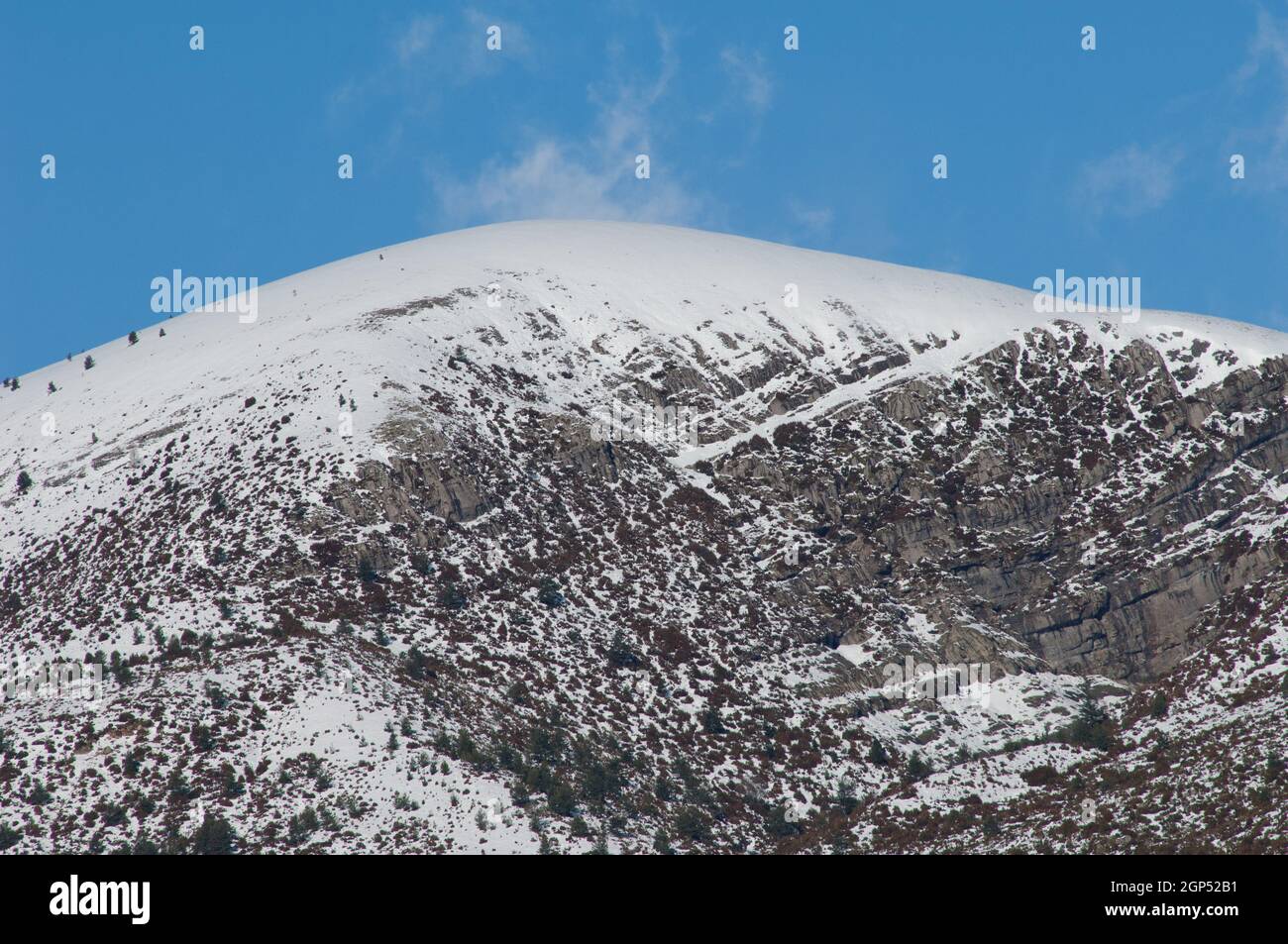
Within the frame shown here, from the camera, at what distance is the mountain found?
210ft

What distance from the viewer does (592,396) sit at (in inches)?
4099

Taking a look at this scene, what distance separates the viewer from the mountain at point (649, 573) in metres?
64.1

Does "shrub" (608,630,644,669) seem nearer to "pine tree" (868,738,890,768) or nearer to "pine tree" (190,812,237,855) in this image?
"pine tree" (868,738,890,768)

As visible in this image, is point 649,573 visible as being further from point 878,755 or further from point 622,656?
point 878,755

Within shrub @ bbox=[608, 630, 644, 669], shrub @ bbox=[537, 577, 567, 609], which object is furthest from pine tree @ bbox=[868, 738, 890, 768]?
shrub @ bbox=[537, 577, 567, 609]

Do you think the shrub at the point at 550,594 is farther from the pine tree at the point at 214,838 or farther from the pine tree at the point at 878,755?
the pine tree at the point at 214,838

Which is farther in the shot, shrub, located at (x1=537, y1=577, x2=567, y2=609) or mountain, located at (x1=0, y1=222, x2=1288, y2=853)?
shrub, located at (x1=537, y1=577, x2=567, y2=609)

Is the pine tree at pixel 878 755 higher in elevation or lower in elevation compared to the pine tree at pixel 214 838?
higher

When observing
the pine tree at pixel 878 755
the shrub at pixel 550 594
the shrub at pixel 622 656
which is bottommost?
the pine tree at pixel 878 755

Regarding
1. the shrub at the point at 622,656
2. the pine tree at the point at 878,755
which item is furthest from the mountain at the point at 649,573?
the shrub at the point at 622,656

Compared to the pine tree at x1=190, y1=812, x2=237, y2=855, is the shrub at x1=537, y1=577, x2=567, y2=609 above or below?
above

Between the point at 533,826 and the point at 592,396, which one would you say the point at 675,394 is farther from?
the point at 533,826

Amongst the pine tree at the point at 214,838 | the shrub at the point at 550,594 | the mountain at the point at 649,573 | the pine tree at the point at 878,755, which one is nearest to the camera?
the pine tree at the point at 214,838
